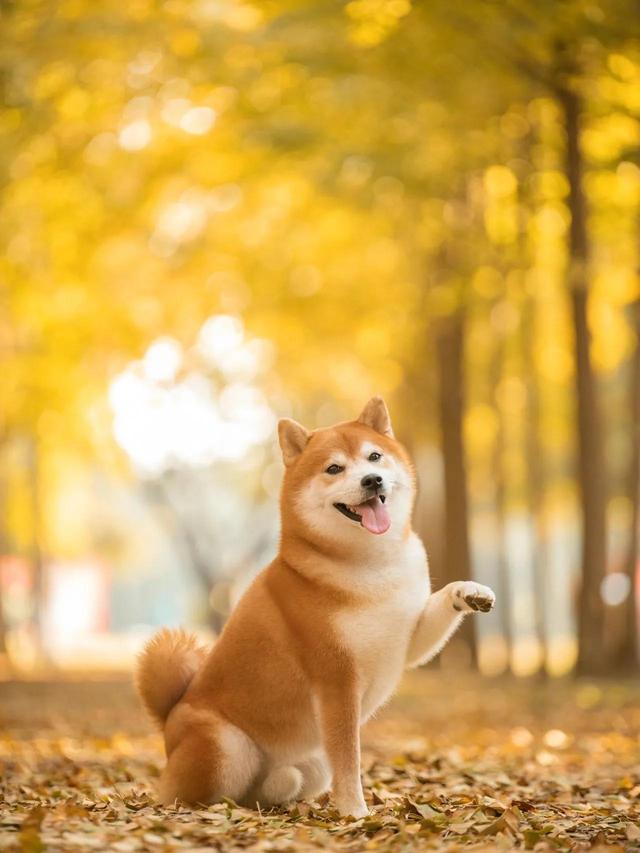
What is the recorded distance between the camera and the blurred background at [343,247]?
40.1 ft

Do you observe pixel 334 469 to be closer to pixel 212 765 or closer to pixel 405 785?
pixel 212 765

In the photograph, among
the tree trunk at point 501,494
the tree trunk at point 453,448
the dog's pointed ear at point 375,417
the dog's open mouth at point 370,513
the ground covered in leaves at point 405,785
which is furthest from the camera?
the tree trunk at point 501,494

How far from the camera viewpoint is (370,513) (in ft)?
17.9

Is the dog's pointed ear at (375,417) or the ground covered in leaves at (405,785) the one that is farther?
the dog's pointed ear at (375,417)

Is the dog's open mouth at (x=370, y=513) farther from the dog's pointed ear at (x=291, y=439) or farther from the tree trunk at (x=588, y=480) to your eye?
the tree trunk at (x=588, y=480)

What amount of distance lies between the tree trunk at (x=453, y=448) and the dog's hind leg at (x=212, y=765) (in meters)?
13.0

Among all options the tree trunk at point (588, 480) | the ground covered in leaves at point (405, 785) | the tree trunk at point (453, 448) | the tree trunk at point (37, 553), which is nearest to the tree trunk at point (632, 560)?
the tree trunk at point (588, 480)

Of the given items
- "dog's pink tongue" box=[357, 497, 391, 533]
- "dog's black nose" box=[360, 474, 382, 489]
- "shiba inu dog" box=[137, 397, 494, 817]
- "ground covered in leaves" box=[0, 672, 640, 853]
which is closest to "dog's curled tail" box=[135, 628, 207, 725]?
"shiba inu dog" box=[137, 397, 494, 817]

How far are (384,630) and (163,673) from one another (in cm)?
117

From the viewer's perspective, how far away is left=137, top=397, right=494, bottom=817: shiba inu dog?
538cm

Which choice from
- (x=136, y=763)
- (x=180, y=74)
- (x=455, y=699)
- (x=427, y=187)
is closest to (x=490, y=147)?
(x=427, y=187)

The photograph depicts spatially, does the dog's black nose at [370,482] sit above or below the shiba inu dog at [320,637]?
above

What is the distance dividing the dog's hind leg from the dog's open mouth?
1121 mm

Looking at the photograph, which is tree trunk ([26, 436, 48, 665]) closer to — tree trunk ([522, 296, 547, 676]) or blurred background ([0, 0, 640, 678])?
blurred background ([0, 0, 640, 678])
